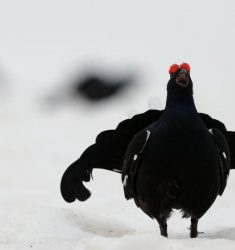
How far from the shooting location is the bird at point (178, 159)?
461 centimetres

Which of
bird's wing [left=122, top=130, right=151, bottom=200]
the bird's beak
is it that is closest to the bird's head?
the bird's beak

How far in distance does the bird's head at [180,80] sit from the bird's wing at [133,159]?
1.17 feet

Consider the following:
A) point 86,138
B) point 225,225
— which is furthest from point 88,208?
point 86,138

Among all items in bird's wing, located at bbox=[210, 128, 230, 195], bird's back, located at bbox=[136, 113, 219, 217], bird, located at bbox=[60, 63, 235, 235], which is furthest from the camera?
bird, located at bbox=[60, 63, 235, 235]

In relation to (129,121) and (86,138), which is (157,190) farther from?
(86,138)

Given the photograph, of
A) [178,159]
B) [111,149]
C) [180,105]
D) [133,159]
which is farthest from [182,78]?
[111,149]

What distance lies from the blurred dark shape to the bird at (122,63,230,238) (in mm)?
10238

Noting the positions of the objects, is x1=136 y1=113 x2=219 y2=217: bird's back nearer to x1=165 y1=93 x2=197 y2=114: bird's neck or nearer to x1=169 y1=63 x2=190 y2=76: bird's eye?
x1=165 y1=93 x2=197 y2=114: bird's neck

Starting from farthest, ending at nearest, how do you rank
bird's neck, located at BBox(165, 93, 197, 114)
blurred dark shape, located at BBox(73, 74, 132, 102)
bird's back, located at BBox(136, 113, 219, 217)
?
1. blurred dark shape, located at BBox(73, 74, 132, 102)
2. bird's neck, located at BBox(165, 93, 197, 114)
3. bird's back, located at BBox(136, 113, 219, 217)

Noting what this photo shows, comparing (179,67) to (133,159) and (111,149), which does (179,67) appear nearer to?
(133,159)

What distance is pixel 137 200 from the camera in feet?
16.7

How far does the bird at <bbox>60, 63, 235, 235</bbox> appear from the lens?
5320 mm

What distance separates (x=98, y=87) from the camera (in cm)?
1606

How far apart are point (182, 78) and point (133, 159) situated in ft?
2.18
